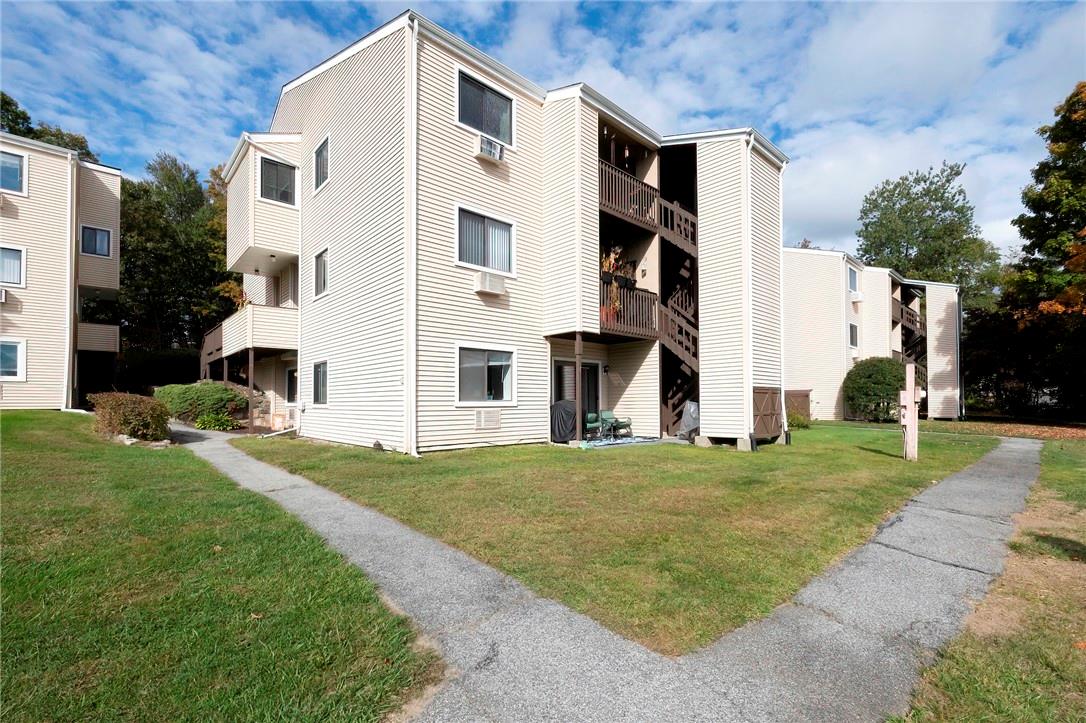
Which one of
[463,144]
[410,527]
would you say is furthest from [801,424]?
[410,527]

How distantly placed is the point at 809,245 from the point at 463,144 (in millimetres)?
44558

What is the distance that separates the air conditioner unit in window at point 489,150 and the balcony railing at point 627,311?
3786mm

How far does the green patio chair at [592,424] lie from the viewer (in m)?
13.5

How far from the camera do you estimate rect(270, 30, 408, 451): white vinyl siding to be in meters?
10.7

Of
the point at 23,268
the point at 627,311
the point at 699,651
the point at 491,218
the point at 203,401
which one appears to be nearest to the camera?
the point at 699,651

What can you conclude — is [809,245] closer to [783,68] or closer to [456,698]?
[783,68]

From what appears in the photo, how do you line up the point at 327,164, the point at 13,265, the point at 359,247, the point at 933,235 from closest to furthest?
the point at 359,247
the point at 327,164
the point at 13,265
the point at 933,235

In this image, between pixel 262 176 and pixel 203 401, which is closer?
pixel 262 176

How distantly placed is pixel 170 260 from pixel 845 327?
3806cm

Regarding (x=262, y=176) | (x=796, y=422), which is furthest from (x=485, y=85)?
(x=796, y=422)

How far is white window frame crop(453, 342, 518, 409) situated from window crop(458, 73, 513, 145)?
15.9ft

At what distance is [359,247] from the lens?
40.1 feet

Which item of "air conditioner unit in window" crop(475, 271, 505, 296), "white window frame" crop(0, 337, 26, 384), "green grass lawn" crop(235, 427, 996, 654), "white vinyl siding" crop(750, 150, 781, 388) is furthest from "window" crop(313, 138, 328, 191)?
"white window frame" crop(0, 337, 26, 384)

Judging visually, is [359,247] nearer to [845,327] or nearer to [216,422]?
[216,422]
